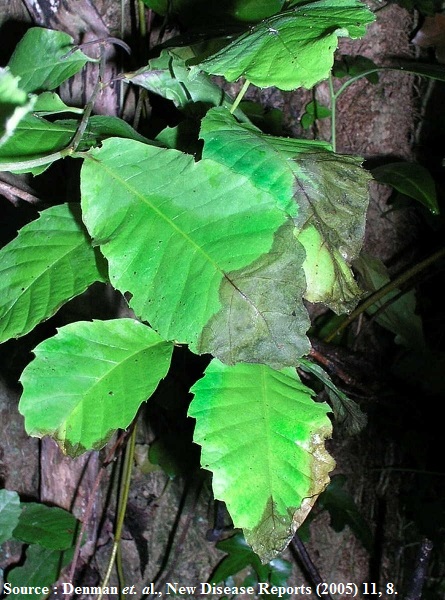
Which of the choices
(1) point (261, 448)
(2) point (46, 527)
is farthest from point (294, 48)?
(2) point (46, 527)

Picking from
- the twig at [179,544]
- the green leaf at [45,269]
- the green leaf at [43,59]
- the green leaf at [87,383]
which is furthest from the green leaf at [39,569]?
the green leaf at [43,59]

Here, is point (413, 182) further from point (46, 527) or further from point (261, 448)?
point (46, 527)

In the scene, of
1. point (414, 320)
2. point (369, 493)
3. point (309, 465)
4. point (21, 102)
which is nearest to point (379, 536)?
point (369, 493)

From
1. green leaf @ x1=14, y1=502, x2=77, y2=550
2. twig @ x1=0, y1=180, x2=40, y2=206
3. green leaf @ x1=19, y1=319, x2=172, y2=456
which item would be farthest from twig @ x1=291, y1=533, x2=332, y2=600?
twig @ x1=0, y1=180, x2=40, y2=206

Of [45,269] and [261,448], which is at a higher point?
[45,269]

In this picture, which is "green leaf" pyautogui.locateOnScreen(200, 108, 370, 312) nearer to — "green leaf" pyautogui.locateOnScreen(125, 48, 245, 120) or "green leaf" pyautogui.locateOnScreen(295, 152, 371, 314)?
"green leaf" pyautogui.locateOnScreen(295, 152, 371, 314)

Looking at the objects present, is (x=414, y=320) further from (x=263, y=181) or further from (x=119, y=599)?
(x=119, y=599)

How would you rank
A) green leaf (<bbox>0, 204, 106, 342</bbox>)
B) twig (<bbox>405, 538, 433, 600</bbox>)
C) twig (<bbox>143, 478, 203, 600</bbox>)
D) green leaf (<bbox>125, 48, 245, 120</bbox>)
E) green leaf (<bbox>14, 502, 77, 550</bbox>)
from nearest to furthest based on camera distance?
1. green leaf (<bbox>0, 204, 106, 342</bbox>)
2. green leaf (<bbox>125, 48, 245, 120</bbox>)
3. twig (<bbox>405, 538, 433, 600</bbox>)
4. green leaf (<bbox>14, 502, 77, 550</bbox>)
5. twig (<bbox>143, 478, 203, 600</bbox>)
